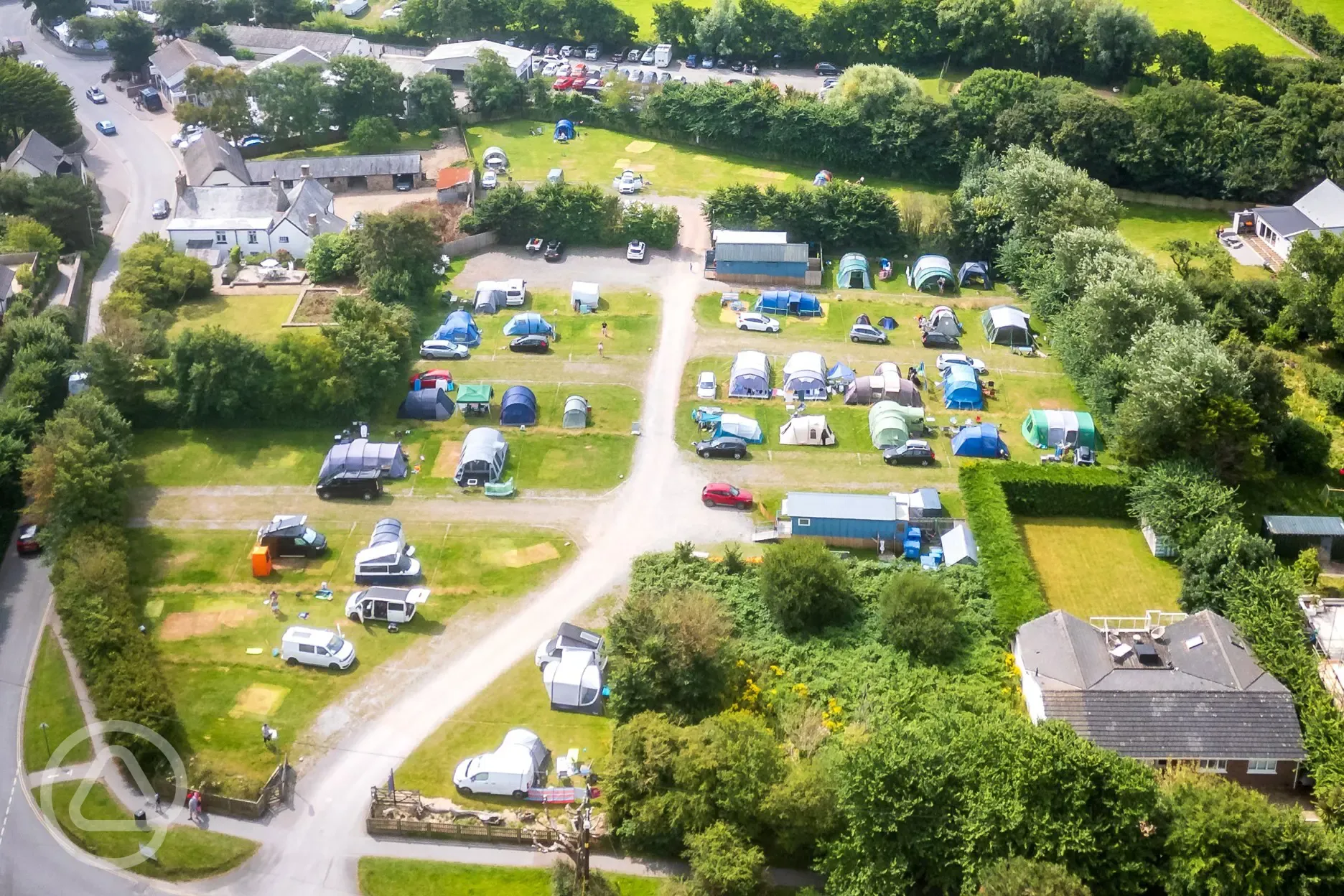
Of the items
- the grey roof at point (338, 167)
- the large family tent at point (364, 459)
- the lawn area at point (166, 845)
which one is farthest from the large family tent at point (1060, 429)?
the grey roof at point (338, 167)

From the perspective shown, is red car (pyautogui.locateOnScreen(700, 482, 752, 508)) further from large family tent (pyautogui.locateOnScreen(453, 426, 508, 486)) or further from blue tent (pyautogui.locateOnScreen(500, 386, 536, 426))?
blue tent (pyautogui.locateOnScreen(500, 386, 536, 426))

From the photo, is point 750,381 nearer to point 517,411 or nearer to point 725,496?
point 725,496

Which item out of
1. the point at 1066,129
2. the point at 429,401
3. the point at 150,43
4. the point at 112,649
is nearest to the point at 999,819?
the point at 112,649

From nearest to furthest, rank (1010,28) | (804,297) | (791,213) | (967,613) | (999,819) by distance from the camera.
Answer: (999,819), (967,613), (804,297), (791,213), (1010,28)

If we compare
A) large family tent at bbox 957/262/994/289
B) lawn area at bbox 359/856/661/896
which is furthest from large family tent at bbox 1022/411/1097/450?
lawn area at bbox 359/856/661/896

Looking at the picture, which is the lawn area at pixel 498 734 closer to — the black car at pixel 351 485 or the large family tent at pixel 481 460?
the large family tent at pixel 481 460

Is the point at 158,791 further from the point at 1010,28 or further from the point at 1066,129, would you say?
the point at 1010,28
